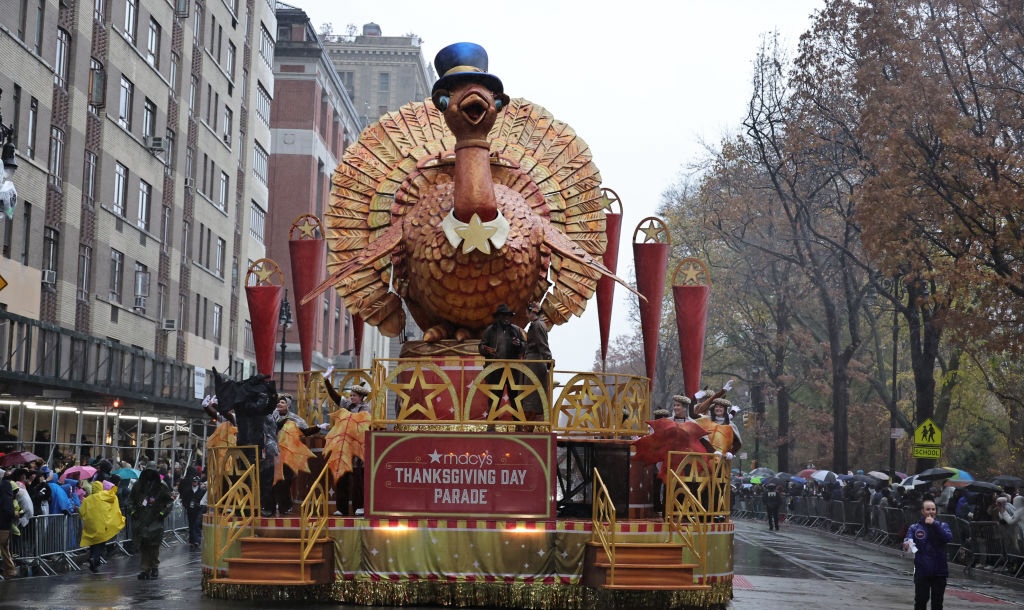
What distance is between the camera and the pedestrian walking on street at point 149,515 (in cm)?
1977

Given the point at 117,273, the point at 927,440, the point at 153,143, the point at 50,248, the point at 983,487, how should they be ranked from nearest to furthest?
the point at 983,487 < the point at 927,440 < the point at 50,248 < the point at 117,273 < the point at 153,143

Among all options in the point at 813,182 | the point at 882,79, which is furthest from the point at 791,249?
the point at 882,79

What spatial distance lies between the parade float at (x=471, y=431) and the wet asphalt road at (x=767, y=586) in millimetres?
1078

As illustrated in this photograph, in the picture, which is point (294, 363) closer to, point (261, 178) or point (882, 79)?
point (261, 178)

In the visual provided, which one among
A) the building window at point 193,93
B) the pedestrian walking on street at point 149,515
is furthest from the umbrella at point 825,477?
the pedestrian walking on street at point 149,515

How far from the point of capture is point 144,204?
144 feet

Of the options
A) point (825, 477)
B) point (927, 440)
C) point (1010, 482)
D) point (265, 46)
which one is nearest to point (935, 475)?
point (927, 440)

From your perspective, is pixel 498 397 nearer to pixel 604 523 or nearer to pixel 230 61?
pixel 604 523

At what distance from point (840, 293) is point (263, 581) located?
3834 cm

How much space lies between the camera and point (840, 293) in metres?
49.7

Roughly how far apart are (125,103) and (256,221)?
67.0 feet

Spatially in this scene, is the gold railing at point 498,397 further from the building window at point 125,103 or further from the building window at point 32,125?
the building window at point 125,103

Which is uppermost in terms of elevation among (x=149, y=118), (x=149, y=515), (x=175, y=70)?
(x=175, y=70)

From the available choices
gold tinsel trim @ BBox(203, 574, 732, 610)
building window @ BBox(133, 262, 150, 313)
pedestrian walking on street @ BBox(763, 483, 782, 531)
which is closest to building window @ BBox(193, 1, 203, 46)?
building window @ BBox(133, 262, 150, 313)
